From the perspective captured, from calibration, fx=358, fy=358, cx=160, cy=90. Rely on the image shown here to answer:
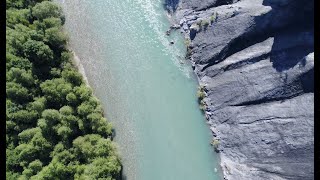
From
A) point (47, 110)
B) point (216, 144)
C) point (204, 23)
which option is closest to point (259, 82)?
point (216, 144)

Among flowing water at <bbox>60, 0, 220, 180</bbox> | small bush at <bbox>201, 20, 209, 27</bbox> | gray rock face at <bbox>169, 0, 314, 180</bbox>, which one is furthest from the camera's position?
small bush at <bbox>201, 20, 209, 27</bbox>

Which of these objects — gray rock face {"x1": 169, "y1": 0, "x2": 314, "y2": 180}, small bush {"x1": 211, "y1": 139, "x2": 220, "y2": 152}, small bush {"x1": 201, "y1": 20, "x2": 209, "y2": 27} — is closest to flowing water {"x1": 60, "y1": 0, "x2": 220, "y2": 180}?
small bush {"x1": 211, "y1": 139, "x2": 220, "y2": 152}

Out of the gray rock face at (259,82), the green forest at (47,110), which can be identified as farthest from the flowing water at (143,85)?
the green forest at (47,110)

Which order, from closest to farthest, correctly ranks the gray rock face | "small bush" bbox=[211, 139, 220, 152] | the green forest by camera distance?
the green forest → the gray rock face → "small bush" bbox=[211, 139, 220, 152]

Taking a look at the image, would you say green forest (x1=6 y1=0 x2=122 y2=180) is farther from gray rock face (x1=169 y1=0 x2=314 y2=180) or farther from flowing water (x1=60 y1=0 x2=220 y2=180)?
gray rock face (x1=169 y1=0 x2=314 y2=180)

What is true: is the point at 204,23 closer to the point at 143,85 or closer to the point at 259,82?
the point at 259,82

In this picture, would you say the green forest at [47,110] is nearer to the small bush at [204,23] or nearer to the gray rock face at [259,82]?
the gray rock face at [259,82]

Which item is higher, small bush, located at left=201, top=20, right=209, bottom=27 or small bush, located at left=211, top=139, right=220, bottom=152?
small bush, located at left=201, top=20, right=209, bottom=27
